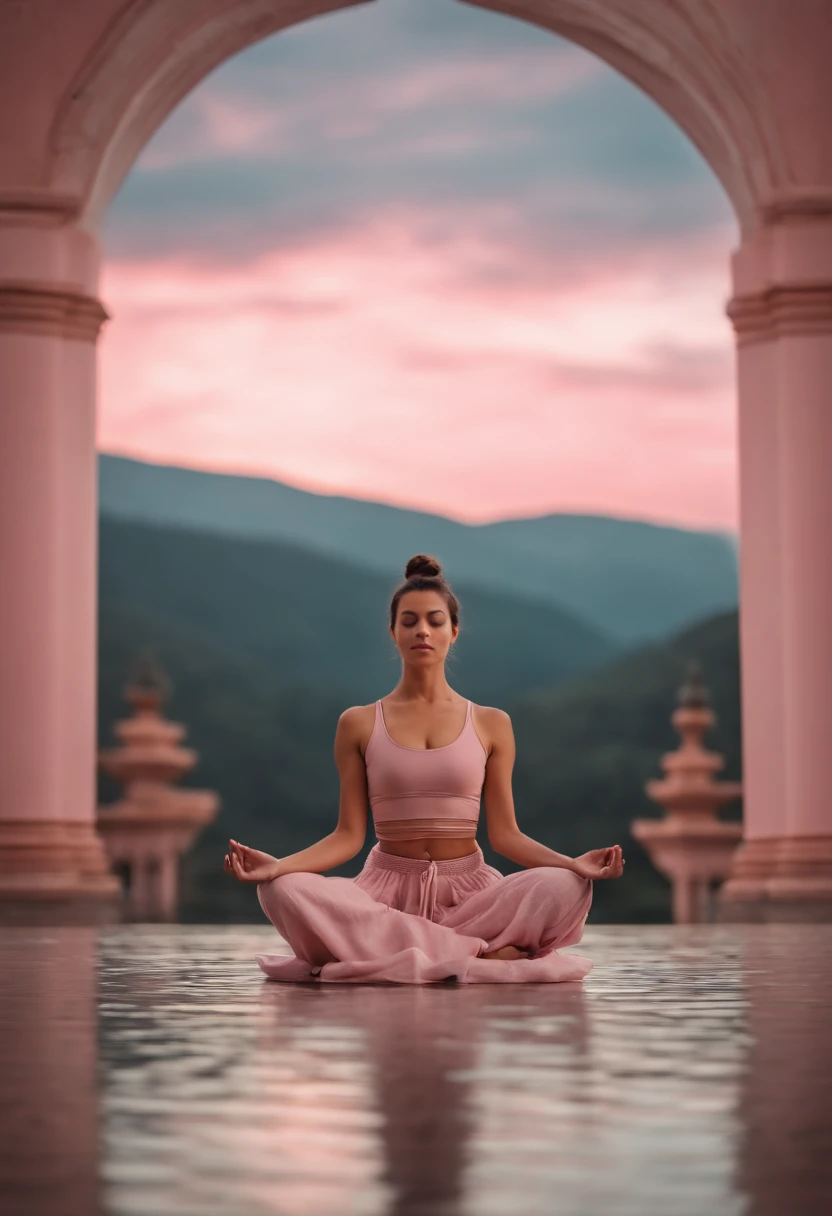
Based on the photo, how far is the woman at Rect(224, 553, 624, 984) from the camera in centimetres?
614

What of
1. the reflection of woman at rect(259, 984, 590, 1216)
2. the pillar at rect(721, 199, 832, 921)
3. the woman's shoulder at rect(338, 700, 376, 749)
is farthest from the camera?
the pillar at rect(721, 199, 832, 921)

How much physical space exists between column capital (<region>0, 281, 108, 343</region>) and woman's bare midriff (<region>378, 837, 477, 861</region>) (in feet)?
22.8

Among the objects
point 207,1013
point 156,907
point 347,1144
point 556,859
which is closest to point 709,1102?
point 347,1144

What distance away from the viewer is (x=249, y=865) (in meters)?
6.04

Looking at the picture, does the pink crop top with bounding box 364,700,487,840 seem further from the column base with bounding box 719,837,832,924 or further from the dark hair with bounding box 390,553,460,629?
the column base with bounding box 719,837,832,924

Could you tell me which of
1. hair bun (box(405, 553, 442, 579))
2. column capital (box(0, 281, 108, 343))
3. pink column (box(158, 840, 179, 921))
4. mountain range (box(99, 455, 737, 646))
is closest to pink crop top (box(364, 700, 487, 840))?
hair bun (box(405, 553, 442, 579))

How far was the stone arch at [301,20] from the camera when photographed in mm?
12594

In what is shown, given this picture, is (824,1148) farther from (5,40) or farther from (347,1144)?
(5,40)

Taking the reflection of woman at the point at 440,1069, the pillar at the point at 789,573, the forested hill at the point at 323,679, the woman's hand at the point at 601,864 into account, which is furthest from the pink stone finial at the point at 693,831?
the forested hill at the point at 323,679

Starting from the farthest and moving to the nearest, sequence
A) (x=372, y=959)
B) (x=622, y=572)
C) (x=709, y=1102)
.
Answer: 1. (x=622, y=572)
2. (x=372, y=959)
3. (x=709, y=1102)

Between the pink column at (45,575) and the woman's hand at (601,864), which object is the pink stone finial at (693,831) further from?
the woman's hand at (601,864)

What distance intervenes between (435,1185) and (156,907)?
18.7 meters

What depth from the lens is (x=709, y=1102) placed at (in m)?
3.34

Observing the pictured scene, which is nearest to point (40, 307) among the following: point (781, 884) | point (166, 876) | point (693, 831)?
point (781, 884)
